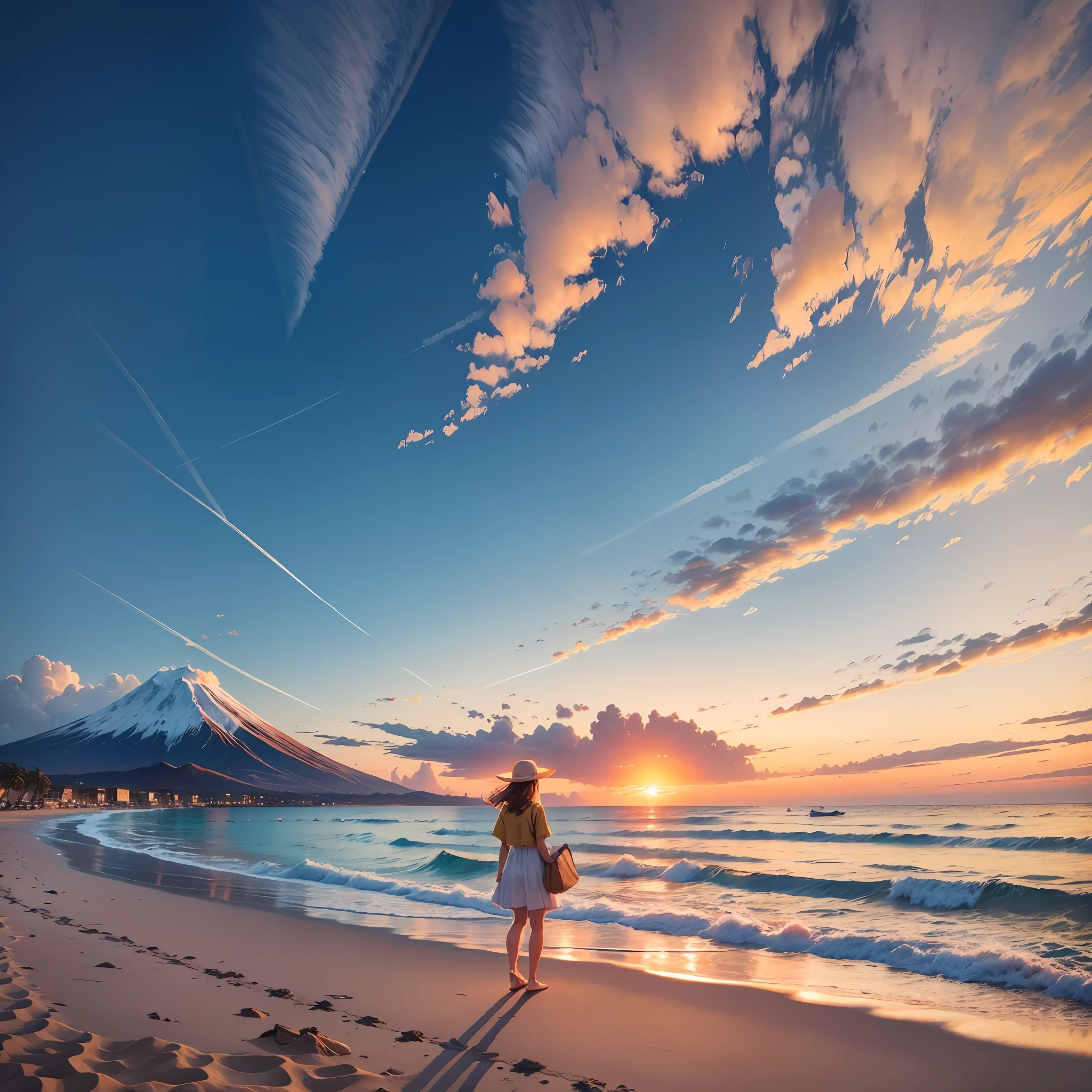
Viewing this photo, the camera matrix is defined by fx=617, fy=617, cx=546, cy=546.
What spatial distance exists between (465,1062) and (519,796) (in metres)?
2.19

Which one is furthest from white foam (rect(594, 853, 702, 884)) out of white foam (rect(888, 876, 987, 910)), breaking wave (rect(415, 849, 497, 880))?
white foam (rect(888, 876, 987, 910))

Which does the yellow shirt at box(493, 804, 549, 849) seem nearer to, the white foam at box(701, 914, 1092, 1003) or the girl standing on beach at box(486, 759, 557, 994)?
the girl standing on beach at box(486, 759, 557, 994)

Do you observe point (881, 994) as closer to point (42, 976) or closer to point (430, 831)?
point (42, 976)

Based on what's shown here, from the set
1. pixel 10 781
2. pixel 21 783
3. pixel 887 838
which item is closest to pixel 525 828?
pixel 887 838

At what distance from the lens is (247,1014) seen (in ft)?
15.3

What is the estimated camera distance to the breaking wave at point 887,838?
23.5 meters

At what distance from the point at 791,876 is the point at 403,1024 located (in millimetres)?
16771

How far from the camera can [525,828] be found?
5.92m

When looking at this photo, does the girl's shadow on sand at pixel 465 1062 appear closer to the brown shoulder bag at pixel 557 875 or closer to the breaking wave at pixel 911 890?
the brown shoulder bag at pixel 557 875

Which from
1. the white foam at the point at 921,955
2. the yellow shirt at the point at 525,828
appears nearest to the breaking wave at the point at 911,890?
the white foam at the point at 921,955

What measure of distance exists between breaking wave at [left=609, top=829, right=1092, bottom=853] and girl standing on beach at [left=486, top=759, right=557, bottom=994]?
82.4ft

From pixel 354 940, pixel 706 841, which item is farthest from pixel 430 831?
pixel 354 940

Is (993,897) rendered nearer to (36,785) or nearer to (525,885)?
(525,885)

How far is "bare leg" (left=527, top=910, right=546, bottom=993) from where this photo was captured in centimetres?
582
